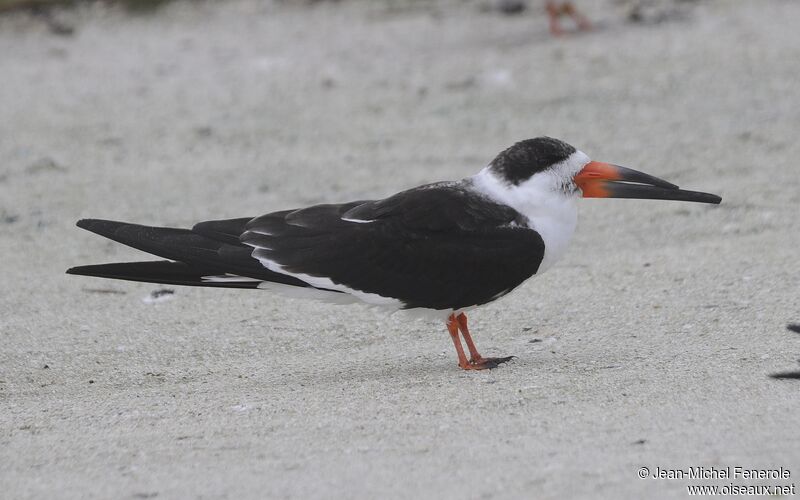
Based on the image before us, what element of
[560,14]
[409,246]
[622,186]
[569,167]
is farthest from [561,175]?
[560,14]

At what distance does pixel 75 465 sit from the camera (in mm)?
3488

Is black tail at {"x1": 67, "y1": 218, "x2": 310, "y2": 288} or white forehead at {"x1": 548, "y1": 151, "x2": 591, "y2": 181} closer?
black tail at {"x1": 67, "y1": 218, "x2": 310, "y2": 288}

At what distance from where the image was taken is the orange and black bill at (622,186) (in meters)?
4.42

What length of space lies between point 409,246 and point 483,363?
48cm

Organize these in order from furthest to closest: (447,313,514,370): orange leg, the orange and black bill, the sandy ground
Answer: the orange and black bill < (447,313,514,370): orange leg < the sandy ground

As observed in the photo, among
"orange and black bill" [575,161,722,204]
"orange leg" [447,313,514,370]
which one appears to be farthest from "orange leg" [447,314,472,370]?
"orange and black bill" [575,161,722,204]

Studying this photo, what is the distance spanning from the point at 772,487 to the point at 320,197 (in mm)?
3994

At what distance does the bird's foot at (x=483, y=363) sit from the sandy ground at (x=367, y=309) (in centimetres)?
4

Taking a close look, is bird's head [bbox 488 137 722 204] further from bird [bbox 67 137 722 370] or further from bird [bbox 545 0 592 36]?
bird [bbox 545 0 592 36]

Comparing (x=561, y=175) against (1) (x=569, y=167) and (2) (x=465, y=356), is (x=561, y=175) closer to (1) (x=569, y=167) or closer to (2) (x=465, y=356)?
(1) (x=569, y=167)

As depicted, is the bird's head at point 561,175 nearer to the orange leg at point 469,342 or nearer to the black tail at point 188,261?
the orange leg at point 469,342

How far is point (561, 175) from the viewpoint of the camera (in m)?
4.35

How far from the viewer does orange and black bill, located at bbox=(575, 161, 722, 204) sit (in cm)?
442

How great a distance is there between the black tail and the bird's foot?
628 mm
